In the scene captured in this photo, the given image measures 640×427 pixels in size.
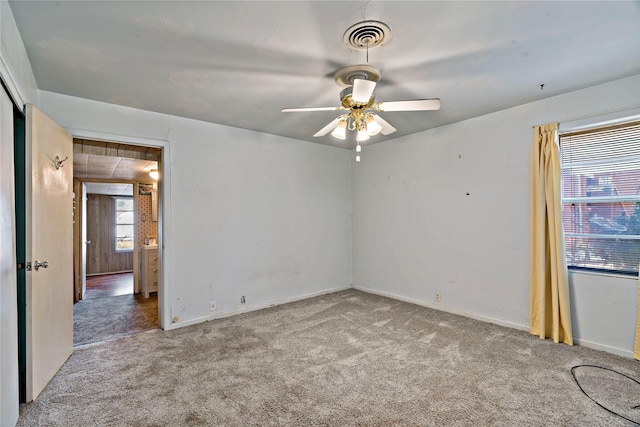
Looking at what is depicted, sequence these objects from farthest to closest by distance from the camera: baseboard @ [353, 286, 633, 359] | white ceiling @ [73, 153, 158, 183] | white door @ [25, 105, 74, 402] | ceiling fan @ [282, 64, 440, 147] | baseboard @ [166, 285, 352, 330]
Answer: white ceiling @ [73, 153, 158, 183] < baseboard @ [166, 285, 352, 330] < baseboard @ [353, 286, 633, 359] < white door @ [25, 105, 74, 402] < ceiling fan @ [282, 64, 440, 147]

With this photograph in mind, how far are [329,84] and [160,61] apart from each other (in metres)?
1.33

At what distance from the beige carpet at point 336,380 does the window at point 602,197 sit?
890mm

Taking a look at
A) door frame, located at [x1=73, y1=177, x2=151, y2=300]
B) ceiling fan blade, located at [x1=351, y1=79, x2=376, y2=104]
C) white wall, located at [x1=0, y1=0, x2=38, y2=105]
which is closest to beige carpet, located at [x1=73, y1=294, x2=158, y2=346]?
door frame, located at [x1=73, y1=177, x2=151, y2=300]

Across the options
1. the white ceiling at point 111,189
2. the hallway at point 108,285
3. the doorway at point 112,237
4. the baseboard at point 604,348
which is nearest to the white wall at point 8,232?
the doorway at point 112,237

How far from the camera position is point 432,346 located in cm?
294

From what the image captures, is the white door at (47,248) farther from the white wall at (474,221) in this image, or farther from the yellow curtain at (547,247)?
the yellow curtain at (547,247)

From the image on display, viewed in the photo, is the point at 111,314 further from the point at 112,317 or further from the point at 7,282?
the point at 7,282

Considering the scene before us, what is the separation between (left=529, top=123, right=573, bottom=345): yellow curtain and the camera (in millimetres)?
2945

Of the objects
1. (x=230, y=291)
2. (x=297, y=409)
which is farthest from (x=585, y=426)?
(x=230, y=291)

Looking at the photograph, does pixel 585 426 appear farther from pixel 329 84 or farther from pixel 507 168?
pixel 329 84

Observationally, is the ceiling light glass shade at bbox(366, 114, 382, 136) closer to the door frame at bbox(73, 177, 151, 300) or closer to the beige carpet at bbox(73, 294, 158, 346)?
the beige carpet at bbox(73, 294, 158, 346)

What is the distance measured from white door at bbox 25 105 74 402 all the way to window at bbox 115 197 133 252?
611cm

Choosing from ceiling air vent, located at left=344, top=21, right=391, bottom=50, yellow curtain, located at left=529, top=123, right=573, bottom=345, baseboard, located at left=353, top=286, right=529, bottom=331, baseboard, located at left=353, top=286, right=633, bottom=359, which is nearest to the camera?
ceiling air vent, located at left=344, top=21, right=391, bottom=50

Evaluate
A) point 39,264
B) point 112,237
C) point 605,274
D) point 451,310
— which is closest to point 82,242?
point 39,264
